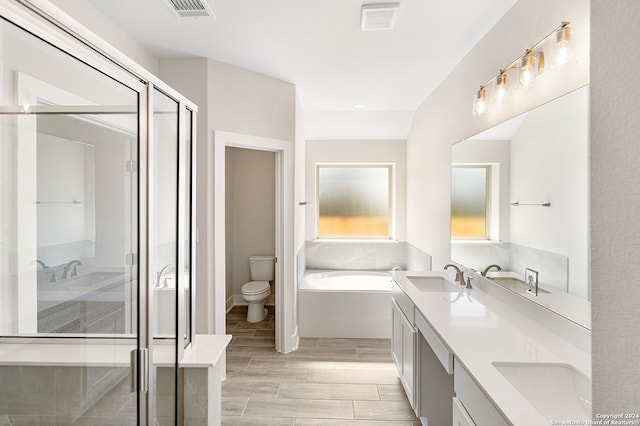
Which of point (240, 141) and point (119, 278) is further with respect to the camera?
point (240, 141)

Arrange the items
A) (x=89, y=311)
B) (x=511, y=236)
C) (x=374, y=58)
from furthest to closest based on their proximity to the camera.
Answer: (x=374, y=58) → (x=511, y=236) → (x=89, y=311)

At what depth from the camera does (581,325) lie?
1.42 metres

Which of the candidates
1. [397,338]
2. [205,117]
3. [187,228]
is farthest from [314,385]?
[205,117]

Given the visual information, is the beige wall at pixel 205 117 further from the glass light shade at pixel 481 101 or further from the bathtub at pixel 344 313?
the glass light shade at pixel 481 101

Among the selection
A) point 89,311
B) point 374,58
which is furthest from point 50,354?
point 374,58

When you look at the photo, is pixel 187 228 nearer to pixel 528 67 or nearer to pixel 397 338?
pixel 397 338

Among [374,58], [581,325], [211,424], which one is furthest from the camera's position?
[374,58]

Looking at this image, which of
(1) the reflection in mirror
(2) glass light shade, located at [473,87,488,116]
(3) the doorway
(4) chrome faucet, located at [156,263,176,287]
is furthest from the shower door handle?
(3) the doorway

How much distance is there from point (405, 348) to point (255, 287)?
7.44 feet

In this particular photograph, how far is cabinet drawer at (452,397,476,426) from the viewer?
1.25 metres

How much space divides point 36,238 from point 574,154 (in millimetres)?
1988

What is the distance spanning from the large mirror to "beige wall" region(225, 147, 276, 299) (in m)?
2.84

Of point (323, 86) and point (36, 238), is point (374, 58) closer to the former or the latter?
point (323, 86)

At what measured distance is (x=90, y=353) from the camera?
119 centimetres
